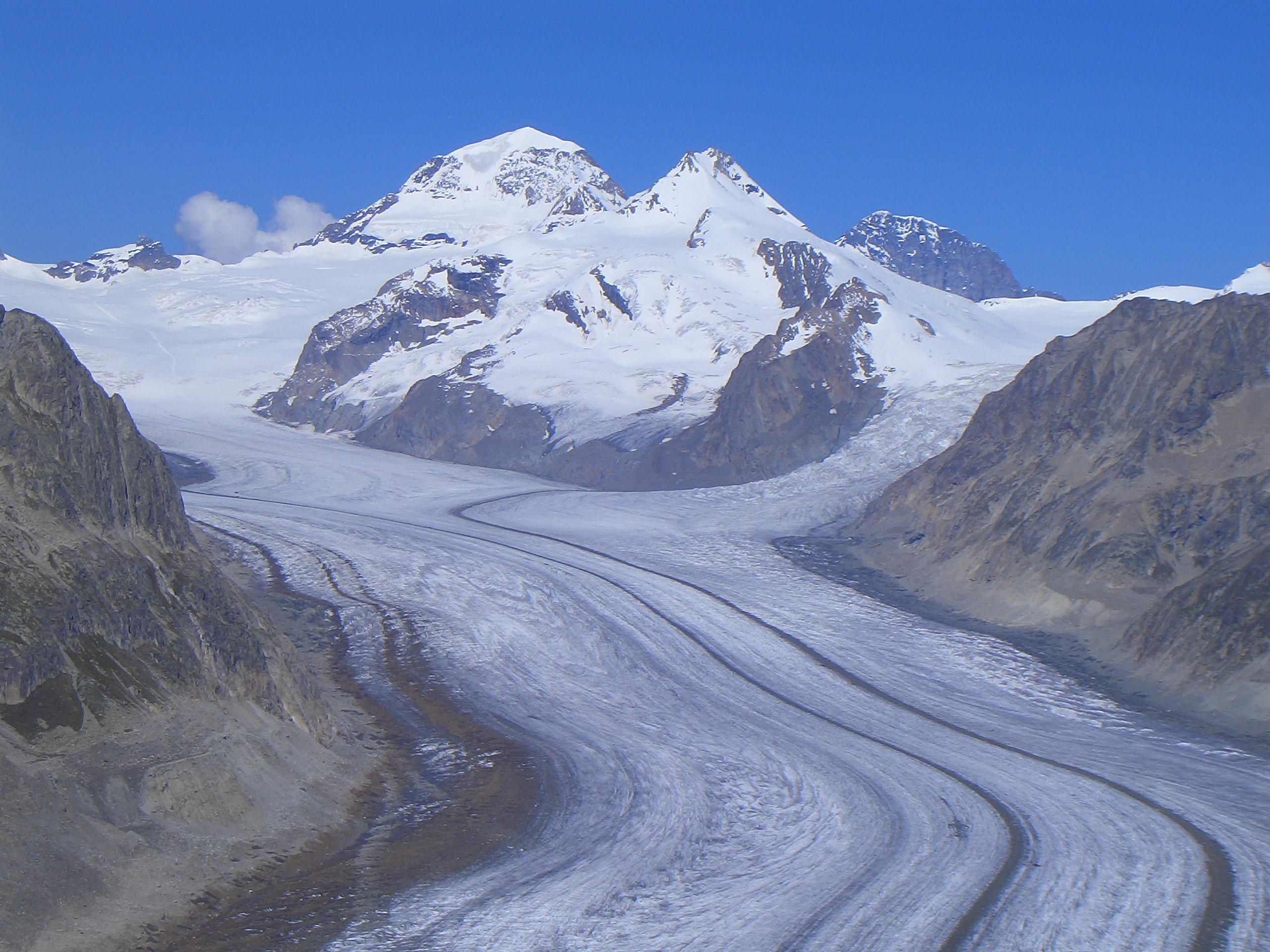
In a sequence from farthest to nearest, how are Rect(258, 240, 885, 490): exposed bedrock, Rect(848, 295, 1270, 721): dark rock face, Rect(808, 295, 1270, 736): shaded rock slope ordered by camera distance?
Rect(258, 240, 885, 490): exposed bedrock, Rect(848, 295, 1270, 721): dark rock face, Rect(808, 295, 1270, 736): shaded rock slope

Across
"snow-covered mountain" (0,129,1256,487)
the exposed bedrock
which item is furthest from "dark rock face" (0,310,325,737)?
the exposed bedrock

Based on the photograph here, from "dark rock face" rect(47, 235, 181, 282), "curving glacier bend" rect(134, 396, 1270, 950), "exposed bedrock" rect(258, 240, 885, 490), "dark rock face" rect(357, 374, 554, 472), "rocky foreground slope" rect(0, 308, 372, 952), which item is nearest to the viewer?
"rocky foreground slope" rect(0, 308, 372, 952)

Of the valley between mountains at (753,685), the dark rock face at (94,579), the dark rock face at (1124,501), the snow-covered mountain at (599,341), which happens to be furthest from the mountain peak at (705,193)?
the dark rock face at (94,579)

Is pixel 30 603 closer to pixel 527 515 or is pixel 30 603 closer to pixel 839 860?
pixel 839 860

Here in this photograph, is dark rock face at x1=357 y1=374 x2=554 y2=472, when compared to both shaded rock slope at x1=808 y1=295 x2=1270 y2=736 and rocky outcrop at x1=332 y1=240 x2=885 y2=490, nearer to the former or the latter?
rocky outcrop at x1=332 y1=240 x2=885 y2=490

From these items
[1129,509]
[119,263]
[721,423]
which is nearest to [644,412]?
[721,423]

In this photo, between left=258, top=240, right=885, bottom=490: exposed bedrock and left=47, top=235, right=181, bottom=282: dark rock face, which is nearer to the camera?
left=258, top=240, right=885, bottom=490: exposed bedrock

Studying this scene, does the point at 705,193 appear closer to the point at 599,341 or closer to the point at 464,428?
the point at 599,341
